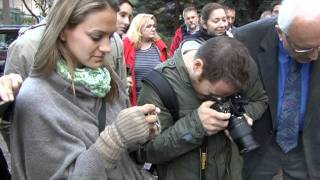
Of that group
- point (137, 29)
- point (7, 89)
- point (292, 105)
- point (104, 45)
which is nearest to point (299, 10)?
point (292, 105)

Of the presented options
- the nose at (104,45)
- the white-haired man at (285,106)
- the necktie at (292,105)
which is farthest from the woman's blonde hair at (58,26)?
the necktie at (292,105)

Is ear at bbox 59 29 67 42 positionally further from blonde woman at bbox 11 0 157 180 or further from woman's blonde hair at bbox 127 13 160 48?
woman's blonde hair at bbox 127 13 160 48

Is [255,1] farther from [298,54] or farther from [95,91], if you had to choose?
[95,91]

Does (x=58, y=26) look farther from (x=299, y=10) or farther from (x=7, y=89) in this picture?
(x=299, y=10)

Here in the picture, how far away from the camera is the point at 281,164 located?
2.89 meters

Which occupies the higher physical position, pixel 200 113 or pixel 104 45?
pixel 104 45

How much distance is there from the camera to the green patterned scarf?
5.99 ft

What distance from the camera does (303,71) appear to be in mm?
2758

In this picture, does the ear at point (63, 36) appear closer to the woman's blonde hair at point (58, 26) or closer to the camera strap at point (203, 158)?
the woman's blonde hair at point (58, 26)

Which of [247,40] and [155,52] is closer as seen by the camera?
[247,40]

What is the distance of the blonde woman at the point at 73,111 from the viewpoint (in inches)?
68.2

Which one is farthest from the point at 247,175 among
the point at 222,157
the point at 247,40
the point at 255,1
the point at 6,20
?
the point at 6,20

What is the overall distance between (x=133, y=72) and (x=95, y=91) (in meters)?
3.74

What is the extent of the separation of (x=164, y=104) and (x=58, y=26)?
28.6 inches
